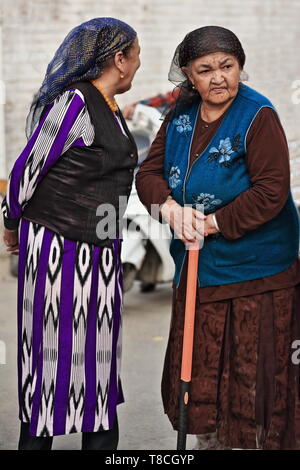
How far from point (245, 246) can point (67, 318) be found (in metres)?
0.70

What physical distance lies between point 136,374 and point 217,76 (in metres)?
2.29

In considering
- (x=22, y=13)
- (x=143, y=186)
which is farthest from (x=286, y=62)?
(x=143, y=186)

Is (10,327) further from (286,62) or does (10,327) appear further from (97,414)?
(286,62)

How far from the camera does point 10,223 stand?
126 inches

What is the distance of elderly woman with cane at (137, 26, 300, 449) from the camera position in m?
3.10

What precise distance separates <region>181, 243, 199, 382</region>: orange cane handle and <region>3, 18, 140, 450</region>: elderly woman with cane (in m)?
0.27

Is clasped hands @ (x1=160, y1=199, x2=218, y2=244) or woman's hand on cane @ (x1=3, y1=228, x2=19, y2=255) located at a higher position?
clasped hands @ (x1=160, y1=199, x2=218, y2=244)

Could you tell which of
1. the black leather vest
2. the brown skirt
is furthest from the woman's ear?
the brown skirt

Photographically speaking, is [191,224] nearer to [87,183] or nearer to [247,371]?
[87,183]

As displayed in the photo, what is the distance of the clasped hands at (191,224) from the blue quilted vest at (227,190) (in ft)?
0.18

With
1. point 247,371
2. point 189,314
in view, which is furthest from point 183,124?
point 247,371

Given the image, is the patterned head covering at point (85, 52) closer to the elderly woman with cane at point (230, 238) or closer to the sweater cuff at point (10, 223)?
the elderly woman with cane at point (230, 238)

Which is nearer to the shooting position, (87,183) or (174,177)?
(87,183)

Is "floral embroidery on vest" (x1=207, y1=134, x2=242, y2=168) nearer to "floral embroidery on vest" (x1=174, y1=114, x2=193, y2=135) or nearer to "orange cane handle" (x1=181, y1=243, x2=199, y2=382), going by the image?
"floral embroidery on vest" (x1=174, y1=114, x2=193, y2=135)
